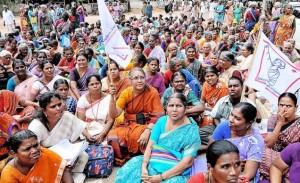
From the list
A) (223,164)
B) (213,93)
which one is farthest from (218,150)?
(213,93)

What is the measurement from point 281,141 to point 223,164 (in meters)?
1.17

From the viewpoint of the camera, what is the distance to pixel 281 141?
129 inches

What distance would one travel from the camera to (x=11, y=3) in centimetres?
2477

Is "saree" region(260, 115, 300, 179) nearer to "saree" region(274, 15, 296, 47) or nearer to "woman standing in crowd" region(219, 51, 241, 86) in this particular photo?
"woman standing in crowd" region(219, 51, 241, 86)

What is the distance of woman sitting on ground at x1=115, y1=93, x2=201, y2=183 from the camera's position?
10.4ft

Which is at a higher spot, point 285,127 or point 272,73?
point 272,73

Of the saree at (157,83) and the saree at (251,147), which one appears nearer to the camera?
the saree at (251,147)

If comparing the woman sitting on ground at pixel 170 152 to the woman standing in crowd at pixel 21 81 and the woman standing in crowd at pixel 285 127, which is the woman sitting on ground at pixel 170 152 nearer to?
the woman standing in crowd at pixel 285 127

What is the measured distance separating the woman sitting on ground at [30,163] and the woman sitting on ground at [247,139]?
152cm

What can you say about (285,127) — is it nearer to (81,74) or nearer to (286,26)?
(81,74)

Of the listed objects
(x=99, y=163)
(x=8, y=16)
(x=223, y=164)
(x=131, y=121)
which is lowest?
(x=8, y=16)

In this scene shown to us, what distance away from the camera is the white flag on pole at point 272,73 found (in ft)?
11.7

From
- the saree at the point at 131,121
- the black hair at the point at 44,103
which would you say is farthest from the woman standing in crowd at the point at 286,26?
the black hair at the point at 44,103

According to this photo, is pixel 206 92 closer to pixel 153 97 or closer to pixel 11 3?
pixel 153 97
